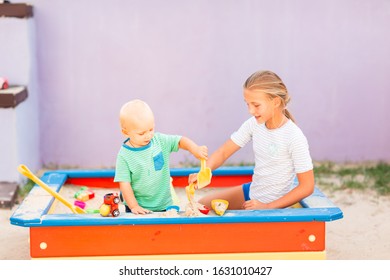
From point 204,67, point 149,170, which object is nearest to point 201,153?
point 149,170

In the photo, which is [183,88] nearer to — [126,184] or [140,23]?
[140,23]

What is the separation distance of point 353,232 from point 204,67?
1362 mm

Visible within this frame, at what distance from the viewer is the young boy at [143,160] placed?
2539mm

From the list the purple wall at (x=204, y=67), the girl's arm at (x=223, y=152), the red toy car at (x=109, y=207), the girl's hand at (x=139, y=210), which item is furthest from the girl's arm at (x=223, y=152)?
the purple wall at (x=204, y=67)

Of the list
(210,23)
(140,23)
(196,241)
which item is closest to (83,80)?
(140,23)

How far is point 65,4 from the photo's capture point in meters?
4.06

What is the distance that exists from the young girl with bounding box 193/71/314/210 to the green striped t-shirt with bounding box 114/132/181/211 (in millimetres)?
116

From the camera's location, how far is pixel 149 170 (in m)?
2.63

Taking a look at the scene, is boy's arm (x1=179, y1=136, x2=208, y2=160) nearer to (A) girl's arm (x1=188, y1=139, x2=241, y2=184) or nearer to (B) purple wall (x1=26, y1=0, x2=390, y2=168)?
(A) girl's arm (x1=188, y1=139, x2=241, y2=184)

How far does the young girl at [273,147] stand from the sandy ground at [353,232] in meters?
0.44

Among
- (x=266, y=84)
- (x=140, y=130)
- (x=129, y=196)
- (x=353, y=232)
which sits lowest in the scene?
(x=353, y=232)

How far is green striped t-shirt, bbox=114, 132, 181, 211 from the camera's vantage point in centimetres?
261

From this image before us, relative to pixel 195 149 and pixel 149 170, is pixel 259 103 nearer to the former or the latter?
pixel 195 149
